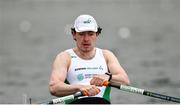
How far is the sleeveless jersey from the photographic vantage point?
15.7 meters

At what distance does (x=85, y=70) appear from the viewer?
618 inches

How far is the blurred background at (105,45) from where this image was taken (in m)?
31.8

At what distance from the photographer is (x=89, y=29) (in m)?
15.4

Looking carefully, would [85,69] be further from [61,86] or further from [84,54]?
[61,86]

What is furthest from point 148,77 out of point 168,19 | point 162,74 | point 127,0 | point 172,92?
point 127,0

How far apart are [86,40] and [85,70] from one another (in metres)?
0.64

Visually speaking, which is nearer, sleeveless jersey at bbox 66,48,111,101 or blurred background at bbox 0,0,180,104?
sleeveless jersey at bbox 66,48,111,101

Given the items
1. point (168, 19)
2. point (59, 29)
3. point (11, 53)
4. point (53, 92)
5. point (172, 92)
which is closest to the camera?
point (53, 92)

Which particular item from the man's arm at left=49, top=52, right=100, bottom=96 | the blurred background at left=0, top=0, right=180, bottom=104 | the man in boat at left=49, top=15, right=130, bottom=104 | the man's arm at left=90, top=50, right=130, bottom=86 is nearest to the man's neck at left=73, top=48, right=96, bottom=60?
the man in boat at left=49, top=15, right=130, bottom=104

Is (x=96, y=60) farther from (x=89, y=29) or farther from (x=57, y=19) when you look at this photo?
(x=57, y=19)

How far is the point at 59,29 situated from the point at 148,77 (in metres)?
52.3

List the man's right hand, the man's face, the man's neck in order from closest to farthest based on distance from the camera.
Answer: the man's right hand, the man's face, the man's neck

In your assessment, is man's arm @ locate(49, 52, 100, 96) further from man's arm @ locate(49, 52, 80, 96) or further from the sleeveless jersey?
the sleeveless jersey

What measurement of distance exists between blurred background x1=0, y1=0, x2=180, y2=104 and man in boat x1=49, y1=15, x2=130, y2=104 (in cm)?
144
